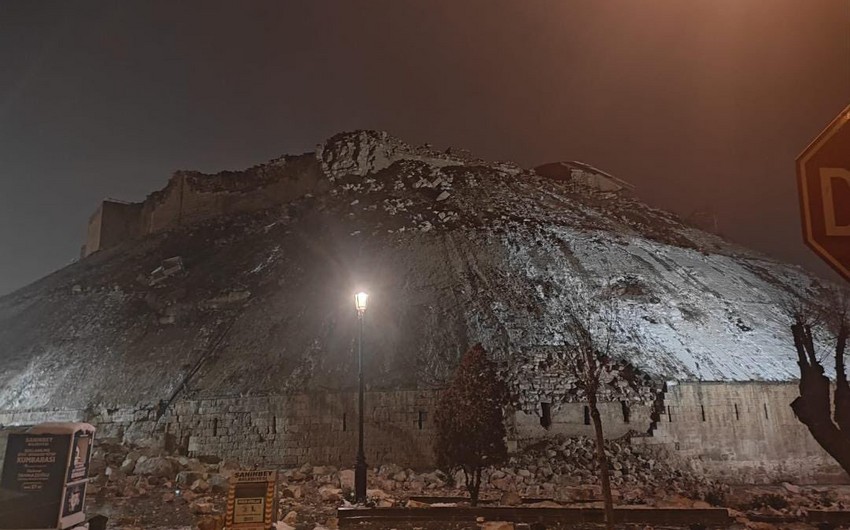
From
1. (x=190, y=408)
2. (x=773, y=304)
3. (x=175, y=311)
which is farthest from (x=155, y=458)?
(x=773, y=304)

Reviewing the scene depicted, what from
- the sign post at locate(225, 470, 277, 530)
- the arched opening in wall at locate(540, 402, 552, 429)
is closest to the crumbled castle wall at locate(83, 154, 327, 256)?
the arched opening in wall at locate(540, 402, 552, 429)

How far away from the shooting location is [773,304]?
30.0 meters

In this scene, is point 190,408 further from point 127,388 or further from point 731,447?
point 731,447

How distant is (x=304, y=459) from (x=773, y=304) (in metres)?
24.0

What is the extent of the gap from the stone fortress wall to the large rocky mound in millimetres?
869

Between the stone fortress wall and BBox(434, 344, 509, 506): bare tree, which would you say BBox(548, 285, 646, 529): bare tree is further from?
BBox(434, 344, 509, 506): bare tree

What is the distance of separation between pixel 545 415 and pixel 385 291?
9.82 metres

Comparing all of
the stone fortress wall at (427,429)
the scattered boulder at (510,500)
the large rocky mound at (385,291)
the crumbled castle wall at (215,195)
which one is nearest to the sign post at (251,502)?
the scattered boulder at (510,500)

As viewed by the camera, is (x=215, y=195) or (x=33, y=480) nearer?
(x=33, y=480)

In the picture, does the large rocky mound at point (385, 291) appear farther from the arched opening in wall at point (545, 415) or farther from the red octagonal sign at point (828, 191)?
the red octagonal sign at point (828, 191)

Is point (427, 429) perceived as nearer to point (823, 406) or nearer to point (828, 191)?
point (823, 406)

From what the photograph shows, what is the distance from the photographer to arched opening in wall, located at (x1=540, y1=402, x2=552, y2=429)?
19.9 m

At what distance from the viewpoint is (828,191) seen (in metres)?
2.26

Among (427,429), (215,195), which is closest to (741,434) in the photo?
(427,429)
